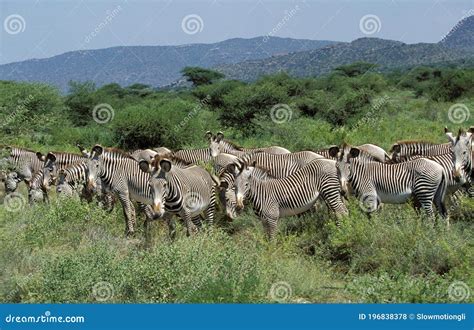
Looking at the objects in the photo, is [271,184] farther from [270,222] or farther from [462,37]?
[462,37]

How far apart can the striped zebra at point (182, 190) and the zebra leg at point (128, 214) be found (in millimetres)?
970

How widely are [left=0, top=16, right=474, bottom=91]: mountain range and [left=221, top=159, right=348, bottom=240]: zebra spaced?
181 feet

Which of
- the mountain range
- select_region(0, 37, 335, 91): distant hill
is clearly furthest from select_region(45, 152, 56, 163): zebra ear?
select_region(0, 37, 335, 91): distant hill

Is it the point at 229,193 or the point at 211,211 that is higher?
the point at 229,193

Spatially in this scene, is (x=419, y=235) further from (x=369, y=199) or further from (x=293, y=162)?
(x=293, y=162)

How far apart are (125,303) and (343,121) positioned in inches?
868

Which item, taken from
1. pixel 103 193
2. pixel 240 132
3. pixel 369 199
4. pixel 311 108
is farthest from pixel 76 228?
pixel 311 108
